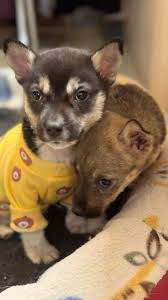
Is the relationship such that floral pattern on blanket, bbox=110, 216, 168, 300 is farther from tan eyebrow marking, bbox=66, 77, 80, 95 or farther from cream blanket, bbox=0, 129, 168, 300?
tan eyebrow marking, bbox=66, 77, 80, 95

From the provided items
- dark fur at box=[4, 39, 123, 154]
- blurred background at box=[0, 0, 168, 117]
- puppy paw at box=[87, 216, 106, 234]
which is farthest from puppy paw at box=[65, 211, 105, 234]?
blurred background at box=[0, 0, 168, 117]

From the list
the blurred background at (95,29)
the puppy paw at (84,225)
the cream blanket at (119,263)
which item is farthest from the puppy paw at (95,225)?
the blurred background at (95,29)

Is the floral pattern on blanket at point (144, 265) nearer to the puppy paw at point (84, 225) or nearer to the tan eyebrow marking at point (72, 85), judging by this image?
the puppy paw at point (84, 225)

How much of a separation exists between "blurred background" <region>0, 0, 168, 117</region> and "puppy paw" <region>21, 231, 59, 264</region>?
3.14 feet

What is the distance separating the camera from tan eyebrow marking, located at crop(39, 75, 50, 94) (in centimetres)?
156

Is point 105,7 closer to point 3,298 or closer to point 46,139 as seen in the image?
point 46,139

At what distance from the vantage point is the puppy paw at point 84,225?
6.14 feet

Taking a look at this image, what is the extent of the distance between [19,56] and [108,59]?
0.27m

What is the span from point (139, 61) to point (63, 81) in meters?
1.62

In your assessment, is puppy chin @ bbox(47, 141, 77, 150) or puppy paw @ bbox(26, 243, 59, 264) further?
puppy paw @ bbox(26, 243, 59, 264)

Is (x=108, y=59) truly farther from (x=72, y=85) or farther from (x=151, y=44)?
(x=151, y=44)

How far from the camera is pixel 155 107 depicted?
1.92 metres

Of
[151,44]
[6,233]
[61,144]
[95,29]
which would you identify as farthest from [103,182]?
[95,29]

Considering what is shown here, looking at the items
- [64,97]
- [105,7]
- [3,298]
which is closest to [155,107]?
[64,97]
